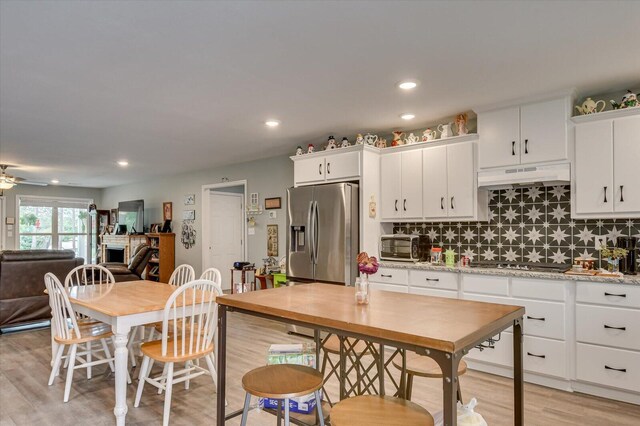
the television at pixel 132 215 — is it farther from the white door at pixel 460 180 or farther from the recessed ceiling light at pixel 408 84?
the recessed ceiling light at pixel 408 84

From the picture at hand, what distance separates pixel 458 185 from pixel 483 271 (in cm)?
88

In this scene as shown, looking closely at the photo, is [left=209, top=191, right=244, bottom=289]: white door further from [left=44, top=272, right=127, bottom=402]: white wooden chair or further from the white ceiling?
[left=44, top=272, right=127, bottom=402]: white wooden chair

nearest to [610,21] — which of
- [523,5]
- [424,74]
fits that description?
[523,5]

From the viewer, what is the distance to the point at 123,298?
3102mm

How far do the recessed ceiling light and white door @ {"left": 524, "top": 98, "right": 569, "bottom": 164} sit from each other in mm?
1067

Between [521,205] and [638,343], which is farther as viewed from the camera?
[521,205]

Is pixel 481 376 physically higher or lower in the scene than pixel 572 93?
lower

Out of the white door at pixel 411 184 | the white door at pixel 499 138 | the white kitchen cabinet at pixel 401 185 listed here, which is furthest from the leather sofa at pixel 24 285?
the white door at pixel 499 138

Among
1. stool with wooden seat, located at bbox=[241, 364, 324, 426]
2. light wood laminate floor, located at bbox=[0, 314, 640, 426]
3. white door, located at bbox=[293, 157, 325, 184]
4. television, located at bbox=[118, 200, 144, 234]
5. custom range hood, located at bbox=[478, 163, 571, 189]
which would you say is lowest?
light wood laminate floor, located at bbox=[0, 314, 640, 426]

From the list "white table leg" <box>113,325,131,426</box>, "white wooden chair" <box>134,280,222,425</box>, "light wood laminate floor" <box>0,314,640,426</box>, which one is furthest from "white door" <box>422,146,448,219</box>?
"white table leg" <box>113,325,131,426</box>

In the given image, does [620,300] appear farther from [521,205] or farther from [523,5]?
[523,5]

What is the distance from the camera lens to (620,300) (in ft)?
9.51

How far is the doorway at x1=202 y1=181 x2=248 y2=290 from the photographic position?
739 centimetres

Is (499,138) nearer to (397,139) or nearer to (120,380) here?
(397,139)
